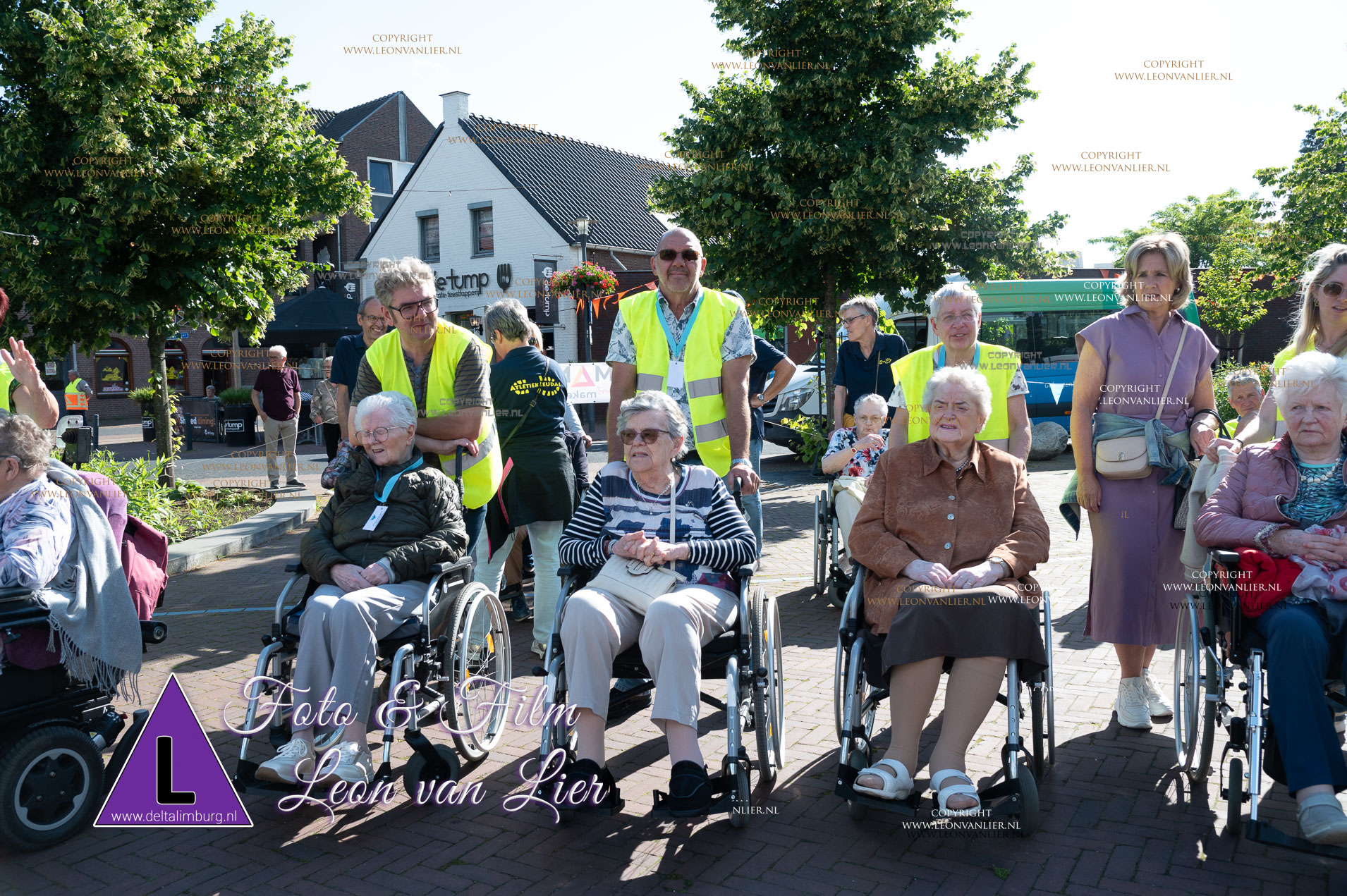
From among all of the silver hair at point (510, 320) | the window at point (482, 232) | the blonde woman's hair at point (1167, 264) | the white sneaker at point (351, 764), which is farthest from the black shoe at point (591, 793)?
the window at point (482, 232)

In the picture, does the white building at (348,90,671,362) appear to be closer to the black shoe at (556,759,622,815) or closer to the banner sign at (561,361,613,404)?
the banner sign at (561,361,613,404)

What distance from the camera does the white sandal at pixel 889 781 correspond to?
10.2 ft

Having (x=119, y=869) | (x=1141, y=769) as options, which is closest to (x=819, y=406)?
(x=1141, y=769)

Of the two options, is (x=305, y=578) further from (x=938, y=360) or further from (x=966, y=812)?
(x=938, y=360)

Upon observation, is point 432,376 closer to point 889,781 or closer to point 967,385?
point 967,385

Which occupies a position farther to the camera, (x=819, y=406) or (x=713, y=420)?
(x=819, y=406)

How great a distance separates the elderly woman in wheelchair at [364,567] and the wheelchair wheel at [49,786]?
24.8 inches

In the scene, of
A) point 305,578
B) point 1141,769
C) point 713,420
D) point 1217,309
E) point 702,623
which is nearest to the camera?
point 702,623

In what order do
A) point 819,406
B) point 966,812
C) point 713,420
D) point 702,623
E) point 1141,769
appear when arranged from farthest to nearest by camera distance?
point 819,406 → point 713,420 → point 1141,769 → point 702,623 → point 966,812

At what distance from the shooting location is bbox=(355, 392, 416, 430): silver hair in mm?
4066

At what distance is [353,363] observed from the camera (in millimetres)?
5781

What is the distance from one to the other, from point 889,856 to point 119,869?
247 cm

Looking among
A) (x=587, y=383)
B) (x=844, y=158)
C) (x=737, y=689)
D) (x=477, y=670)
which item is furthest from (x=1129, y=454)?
(x=587, y=383)

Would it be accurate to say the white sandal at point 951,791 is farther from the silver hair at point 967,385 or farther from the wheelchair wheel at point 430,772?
the wheelchair wheel at point 430,772
